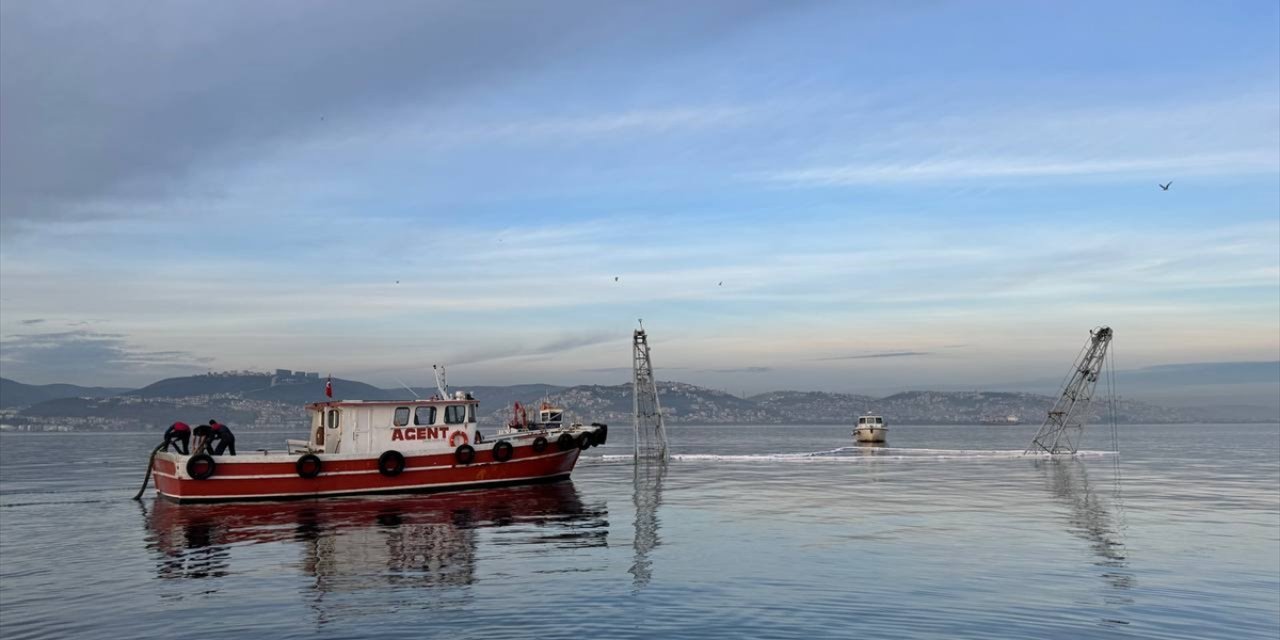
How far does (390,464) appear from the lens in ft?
132

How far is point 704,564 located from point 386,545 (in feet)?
30.2

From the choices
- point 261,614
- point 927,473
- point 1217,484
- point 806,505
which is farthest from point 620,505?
point 1217,484

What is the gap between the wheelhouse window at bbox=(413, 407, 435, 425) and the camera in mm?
42062

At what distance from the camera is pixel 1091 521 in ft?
101

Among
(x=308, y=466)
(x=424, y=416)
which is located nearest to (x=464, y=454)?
(x=424, y=416)

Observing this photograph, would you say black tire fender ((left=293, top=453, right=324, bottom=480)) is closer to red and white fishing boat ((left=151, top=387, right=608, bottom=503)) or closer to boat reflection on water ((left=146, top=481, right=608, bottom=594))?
red and white fishing boat ((left=151, top=387, right=608, bottom=503))

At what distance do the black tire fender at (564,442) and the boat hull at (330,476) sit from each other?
127 cm

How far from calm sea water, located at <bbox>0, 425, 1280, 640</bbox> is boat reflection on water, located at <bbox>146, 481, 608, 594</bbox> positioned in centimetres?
14

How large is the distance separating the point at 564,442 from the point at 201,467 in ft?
50.8

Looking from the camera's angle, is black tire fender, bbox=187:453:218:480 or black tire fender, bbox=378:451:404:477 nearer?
black tire fender, bbox=187:453:218:480

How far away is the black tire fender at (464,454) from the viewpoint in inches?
1631

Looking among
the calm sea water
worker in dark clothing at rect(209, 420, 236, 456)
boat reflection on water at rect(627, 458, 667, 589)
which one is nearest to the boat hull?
the calm sea water

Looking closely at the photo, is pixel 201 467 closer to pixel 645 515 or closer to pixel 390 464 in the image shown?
pixel 390 464

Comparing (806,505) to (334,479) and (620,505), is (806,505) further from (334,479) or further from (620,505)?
(334,479)
